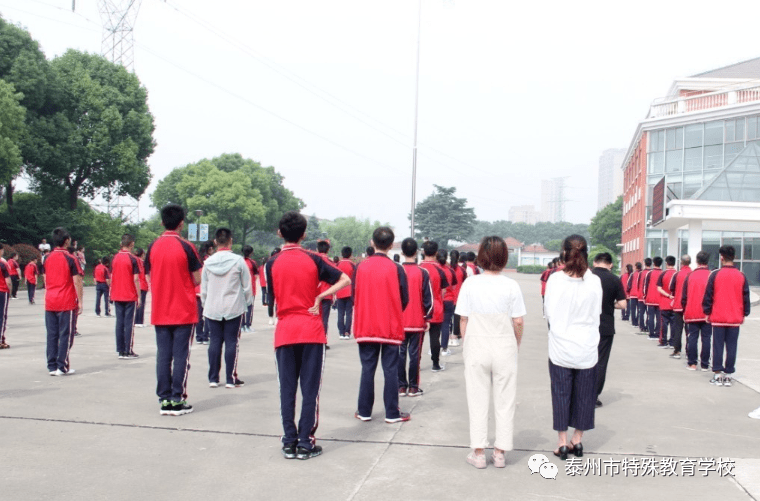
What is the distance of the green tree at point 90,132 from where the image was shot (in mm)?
37875

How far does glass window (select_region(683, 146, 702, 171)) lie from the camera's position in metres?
37.0

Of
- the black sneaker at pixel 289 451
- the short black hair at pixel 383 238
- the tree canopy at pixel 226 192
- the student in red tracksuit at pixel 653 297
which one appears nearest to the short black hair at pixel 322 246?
the short black hair at pixel 383 238

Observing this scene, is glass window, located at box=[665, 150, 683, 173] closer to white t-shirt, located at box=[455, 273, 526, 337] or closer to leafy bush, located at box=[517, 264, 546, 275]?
white t-shirt, located at box=[455, 273, 526, 337]

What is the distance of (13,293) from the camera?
23.3 meters

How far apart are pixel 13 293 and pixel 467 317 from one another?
22.8 meters

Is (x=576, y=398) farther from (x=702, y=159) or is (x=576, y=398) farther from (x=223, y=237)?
(x=702, y=159)

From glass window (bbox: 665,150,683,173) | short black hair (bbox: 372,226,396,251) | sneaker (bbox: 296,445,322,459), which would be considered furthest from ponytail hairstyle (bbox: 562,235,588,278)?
glass window (bbox: 665,150,683,173)

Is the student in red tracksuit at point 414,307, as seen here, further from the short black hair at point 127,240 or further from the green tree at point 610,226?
the green tree at point 610,226

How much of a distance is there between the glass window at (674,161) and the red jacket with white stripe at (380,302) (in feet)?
121

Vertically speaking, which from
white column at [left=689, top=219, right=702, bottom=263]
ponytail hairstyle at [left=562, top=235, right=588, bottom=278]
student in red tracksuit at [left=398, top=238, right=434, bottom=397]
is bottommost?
student in red tracksuit at [left=398, top=238, right=434, bottom=397]

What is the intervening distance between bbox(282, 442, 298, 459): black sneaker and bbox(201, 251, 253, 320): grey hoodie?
125 inches

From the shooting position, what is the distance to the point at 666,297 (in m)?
12.8

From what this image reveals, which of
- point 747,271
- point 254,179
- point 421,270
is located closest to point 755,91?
point 747,271

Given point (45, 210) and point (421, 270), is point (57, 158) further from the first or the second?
point (421, 270)
